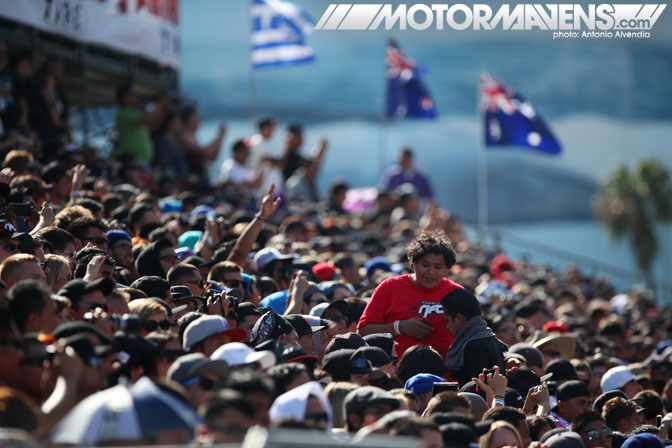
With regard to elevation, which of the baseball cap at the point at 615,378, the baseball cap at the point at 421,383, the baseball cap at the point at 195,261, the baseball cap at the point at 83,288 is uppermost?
the baseball cap at the point at 83,288

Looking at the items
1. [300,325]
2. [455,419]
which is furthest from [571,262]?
[455,419]

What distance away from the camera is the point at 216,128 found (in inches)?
1451

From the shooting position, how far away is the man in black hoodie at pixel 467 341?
7035mm

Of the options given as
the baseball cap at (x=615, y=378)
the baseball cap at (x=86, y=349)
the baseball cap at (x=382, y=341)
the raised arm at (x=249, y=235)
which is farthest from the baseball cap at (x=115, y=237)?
the baseball cap at (x=615, y=378)

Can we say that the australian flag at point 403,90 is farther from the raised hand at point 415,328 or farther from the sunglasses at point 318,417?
the sunglasses at point 318,417

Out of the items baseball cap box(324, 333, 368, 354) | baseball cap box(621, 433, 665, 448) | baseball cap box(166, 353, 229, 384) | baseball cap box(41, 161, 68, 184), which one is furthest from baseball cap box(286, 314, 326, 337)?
baseball cap box(41, 161, 68, 184)

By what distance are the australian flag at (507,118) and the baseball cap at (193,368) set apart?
16252 mm

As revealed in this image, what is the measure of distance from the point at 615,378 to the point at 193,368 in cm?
502

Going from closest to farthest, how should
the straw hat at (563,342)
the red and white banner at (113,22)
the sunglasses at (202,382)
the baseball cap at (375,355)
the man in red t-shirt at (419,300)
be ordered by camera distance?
1. the sunglasses at (202,382)
2. the baseball cap at (375,355)
3. the man in red t-shirt at (419,300)
4. the straw hat at (563,342)
5. the red and white banner at (113,22)

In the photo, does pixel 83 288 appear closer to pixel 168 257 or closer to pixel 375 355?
pixel 375 355

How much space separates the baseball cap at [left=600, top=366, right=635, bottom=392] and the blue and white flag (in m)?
11.5

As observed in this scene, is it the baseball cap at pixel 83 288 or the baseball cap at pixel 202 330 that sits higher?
the baseball cap at pixel 83 288

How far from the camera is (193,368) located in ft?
16.9

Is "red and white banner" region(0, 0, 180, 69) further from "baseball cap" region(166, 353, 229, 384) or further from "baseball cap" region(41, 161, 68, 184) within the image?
"baseball cap" region(166, 353, 229, 384)
